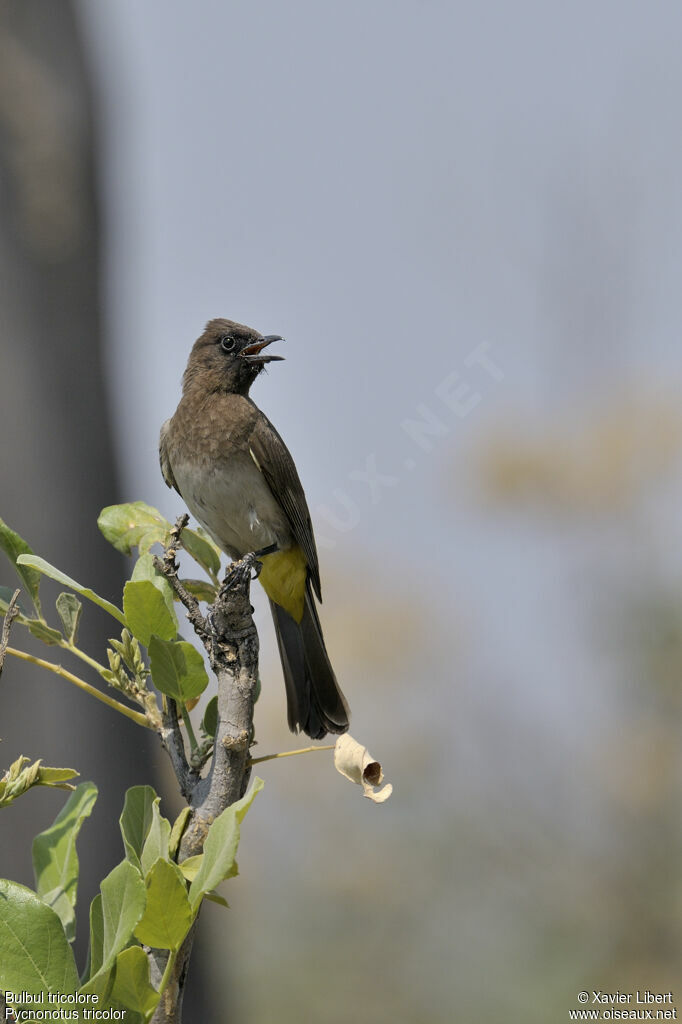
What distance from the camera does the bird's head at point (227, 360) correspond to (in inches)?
121

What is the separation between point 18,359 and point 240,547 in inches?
137

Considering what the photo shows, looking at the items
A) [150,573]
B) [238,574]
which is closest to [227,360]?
[238,574]

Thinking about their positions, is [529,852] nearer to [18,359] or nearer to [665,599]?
[665,599]

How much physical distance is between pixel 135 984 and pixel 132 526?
0.77 meters

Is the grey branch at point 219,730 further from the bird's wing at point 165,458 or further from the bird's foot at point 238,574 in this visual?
the bird's wing at point 165,458

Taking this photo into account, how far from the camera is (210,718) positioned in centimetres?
137

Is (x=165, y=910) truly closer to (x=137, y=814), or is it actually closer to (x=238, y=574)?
(x=137, y=814)

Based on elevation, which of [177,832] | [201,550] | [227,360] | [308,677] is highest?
[227,360]

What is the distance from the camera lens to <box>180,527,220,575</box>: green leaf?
61.8 inches

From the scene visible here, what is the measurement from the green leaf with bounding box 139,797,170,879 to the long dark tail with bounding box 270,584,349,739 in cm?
145

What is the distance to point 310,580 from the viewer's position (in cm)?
295

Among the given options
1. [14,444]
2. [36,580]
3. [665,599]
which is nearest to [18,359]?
[14,444]

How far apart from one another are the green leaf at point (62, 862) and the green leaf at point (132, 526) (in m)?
0.39

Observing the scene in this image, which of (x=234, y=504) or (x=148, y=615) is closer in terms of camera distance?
(x=148, y=615)
